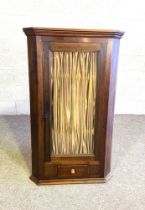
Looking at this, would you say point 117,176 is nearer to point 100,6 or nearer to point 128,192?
point 128,192

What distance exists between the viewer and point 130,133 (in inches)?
114

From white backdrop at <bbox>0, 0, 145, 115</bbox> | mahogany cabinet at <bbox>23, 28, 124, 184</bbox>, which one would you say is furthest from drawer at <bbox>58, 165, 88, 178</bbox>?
white backdrop at <bbox>0, 0, 145, 115</bbox>

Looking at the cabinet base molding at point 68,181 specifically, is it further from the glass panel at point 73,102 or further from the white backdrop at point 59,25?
the white backdrop at point 59,25

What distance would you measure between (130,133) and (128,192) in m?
1.20

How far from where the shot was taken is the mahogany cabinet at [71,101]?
5.11ft

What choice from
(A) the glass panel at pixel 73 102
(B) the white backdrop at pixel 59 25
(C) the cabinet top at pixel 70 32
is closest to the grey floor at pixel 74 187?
(A) the glass panel at pixel 73 102

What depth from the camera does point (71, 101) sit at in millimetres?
1695

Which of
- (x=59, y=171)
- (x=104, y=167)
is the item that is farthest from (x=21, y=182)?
(x=104, y=167)

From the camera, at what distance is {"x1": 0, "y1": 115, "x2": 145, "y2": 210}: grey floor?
1.62 meters

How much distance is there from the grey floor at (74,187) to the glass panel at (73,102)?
0.29 metres

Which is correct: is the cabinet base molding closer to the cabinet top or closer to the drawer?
the drawer

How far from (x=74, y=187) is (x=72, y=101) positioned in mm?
671

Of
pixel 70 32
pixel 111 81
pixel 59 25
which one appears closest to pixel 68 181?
pixel 111 81

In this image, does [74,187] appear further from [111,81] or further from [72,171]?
[111,81]
